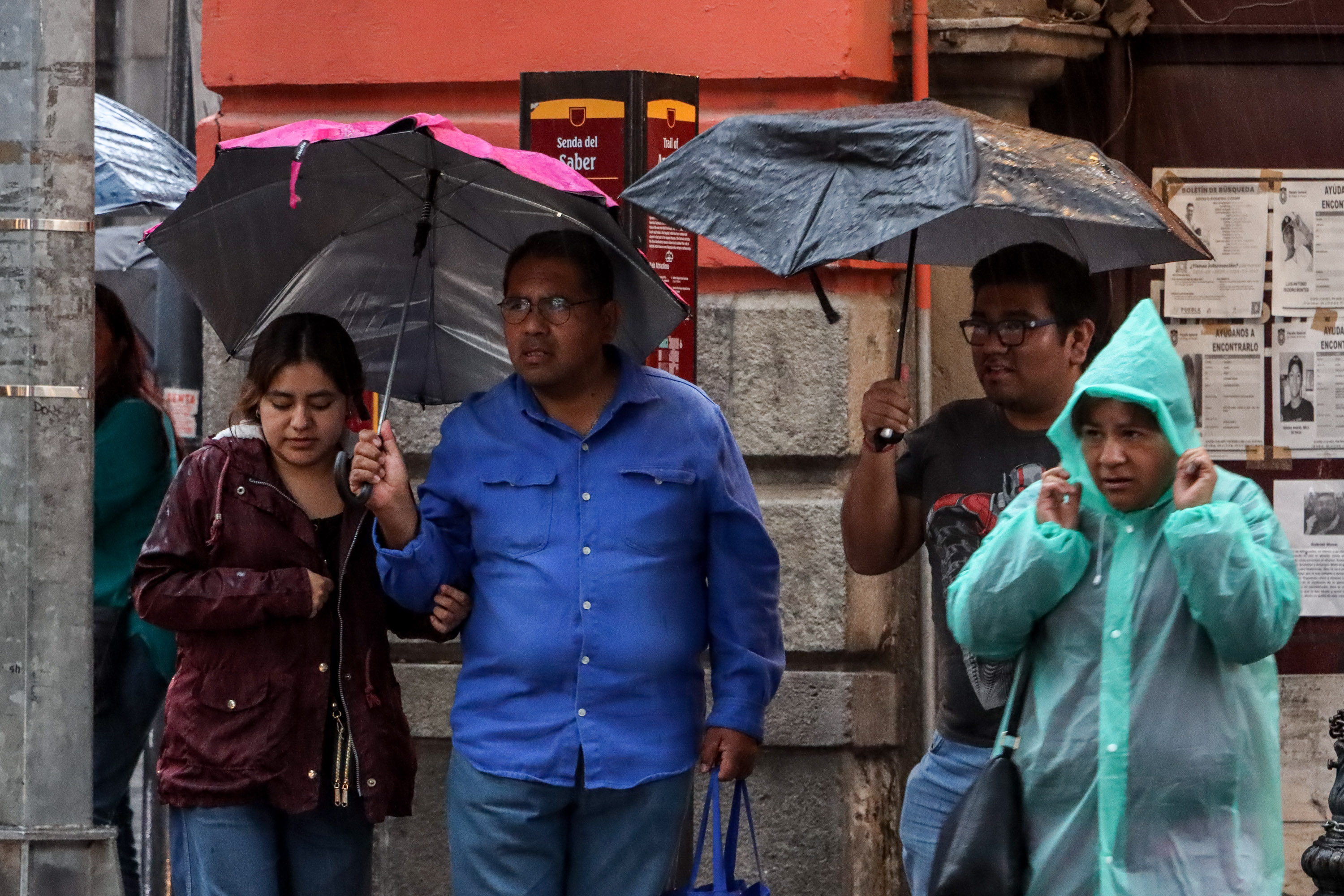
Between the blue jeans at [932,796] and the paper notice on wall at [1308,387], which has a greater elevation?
the paper notice on wall at [1308,387]

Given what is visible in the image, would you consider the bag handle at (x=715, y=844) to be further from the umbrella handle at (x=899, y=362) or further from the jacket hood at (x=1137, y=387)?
the jacket hood at (x=1137, y=387)

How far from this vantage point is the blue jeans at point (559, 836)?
3871 mm

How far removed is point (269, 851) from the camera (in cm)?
407

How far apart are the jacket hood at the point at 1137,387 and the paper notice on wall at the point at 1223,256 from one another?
2.67 m

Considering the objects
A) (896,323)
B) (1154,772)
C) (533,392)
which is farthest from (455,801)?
(896,323)

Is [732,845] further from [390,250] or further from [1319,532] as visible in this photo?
[1319,532]

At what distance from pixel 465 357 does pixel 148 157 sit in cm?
243

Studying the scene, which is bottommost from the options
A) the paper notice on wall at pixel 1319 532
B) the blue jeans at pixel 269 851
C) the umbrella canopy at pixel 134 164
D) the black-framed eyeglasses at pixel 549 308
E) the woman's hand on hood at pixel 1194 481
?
the blue jeans at pixel 269 851

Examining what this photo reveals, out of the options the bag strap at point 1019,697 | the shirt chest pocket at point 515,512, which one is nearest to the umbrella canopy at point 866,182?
the shirt chest pocket at point 515,512

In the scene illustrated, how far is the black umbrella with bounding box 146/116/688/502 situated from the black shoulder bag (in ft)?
4.41

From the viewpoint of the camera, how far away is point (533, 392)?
4.05m

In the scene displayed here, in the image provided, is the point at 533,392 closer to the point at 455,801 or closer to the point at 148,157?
the point at 455,801

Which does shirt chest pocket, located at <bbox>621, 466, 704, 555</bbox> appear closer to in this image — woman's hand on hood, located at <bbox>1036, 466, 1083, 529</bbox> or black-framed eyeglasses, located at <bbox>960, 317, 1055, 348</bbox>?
black-framed eyeglasses, located at <bbox>960, 317, 1055, 348</bbox>

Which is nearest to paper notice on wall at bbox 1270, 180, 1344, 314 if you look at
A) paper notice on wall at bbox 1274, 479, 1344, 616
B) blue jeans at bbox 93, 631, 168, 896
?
paper notice on wall at bbox 1274, 479, 1344, 616
